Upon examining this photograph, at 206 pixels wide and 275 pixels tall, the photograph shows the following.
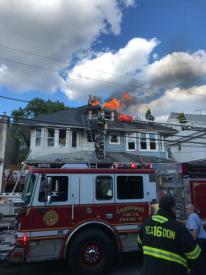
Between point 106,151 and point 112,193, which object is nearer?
point 112,193

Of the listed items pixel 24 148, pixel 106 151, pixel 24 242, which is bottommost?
pixel 24 242

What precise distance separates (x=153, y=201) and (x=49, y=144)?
57.2 feet

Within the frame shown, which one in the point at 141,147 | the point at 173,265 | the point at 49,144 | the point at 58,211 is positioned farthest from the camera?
the point at 141,147

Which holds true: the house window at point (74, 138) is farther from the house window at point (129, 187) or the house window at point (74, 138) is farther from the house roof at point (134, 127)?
the house window at point (129, 187)

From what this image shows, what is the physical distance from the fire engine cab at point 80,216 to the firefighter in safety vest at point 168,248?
12.1 ft

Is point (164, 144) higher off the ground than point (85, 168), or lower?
higher

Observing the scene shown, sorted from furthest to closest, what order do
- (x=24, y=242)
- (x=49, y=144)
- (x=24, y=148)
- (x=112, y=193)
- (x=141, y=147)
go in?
(x=24, y=148), (x=141, y=147), (x=49, y=144), (x=112, y=193), (x=24, y=242)

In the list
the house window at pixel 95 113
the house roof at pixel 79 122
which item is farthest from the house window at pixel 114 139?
the house window at pixel 95 113

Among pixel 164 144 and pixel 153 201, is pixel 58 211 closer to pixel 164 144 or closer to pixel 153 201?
pixel 153 201

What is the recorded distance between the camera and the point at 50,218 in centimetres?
632

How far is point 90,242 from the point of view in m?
6.43

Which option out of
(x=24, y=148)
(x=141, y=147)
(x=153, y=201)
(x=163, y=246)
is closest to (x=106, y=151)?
(x=141, y=147)

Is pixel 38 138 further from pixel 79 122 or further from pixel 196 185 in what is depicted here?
pixel 196 185

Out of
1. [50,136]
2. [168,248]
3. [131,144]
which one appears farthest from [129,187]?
[131,144]
